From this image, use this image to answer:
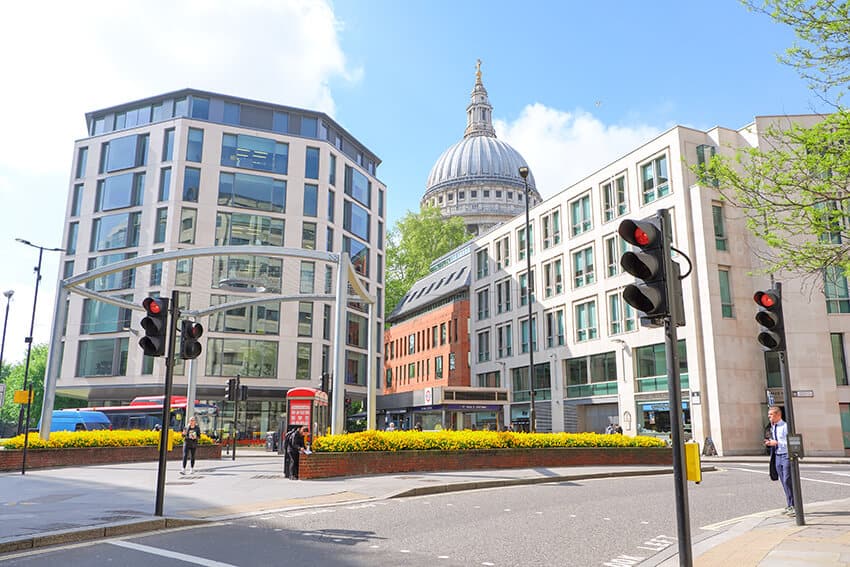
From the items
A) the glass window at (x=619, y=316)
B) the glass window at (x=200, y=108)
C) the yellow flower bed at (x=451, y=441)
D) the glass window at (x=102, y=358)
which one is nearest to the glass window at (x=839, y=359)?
the glass window at (x=619, y=316)

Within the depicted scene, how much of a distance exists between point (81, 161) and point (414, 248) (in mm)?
37883

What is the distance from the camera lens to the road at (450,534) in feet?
25.3

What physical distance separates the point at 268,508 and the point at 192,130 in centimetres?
4666

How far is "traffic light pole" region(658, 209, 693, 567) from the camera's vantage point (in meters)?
5.82

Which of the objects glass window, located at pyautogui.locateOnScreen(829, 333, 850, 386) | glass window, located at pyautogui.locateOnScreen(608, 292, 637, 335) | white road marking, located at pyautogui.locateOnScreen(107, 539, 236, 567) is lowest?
white road marking, located at pyautogui.locateOnScreen(107, 539, 236, 567)

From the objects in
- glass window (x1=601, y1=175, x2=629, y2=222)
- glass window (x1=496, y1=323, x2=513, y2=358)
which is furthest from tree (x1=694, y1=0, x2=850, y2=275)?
glass window (x1=496, y1=323, x2=513, y2=358)

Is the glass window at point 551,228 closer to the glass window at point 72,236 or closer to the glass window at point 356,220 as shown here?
the glass window at point 356,220

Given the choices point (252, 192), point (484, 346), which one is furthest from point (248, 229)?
point (484, 346)

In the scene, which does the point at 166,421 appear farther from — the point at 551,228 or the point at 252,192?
the point at 252,192

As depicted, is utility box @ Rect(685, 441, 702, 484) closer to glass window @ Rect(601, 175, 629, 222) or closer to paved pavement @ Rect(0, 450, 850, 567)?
paved pavement @ Rect(0, 450, 850, 567)

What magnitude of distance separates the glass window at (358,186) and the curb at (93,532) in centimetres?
5043

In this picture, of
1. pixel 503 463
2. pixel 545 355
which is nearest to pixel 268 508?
pixel 503 463

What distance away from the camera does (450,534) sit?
9.30m

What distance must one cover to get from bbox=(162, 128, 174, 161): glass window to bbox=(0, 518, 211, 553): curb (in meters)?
Answer: 47.2
